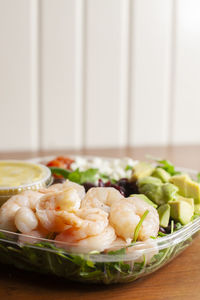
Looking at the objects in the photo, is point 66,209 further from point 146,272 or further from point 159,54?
point 159,54

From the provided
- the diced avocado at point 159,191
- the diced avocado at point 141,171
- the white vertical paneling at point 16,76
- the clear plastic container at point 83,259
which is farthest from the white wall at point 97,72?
the clear plastic container at point 83,259

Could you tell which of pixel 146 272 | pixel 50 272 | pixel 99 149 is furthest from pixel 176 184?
pixel 99 149

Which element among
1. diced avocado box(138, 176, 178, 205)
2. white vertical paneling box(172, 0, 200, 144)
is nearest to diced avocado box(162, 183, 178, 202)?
diced avocado box(138, 176, 178, 205)

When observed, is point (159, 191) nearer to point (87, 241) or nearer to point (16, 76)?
point (87, 241)

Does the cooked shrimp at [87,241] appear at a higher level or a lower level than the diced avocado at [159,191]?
lower

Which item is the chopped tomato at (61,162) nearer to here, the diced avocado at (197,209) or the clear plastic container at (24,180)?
the clear plastic container at (24,180)
